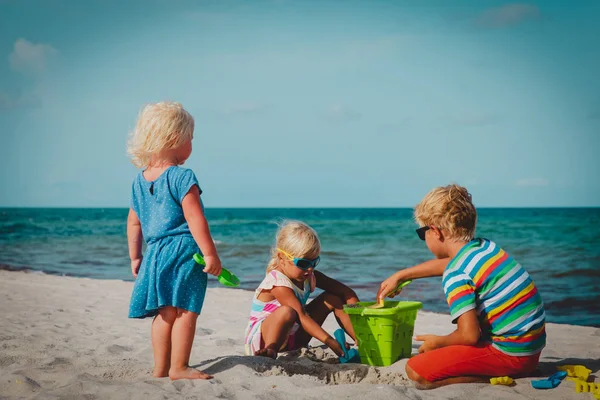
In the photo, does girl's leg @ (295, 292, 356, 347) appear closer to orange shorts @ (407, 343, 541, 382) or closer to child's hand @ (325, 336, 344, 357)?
child's hand @ (325, 336, 344, 357)

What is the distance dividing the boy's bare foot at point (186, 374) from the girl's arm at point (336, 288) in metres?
1.29

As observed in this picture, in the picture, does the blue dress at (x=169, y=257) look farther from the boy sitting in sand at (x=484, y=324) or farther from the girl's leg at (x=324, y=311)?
the boy sitting in sand at (x=484, y=324)

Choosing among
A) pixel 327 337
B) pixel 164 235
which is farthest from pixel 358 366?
pixel 164 235

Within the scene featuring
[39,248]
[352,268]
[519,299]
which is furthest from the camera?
[39,248]

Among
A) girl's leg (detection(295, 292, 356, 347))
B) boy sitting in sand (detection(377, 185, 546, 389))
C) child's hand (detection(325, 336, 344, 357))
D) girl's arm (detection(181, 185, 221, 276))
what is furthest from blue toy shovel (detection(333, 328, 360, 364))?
girl's arm (detection(181, 185, 221, 276))


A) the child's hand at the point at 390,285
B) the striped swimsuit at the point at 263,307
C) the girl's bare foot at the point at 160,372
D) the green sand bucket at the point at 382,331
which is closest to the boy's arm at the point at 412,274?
the child's hand at the point at 390,285

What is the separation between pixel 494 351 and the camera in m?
3.33

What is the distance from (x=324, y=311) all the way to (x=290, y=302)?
1.40ft

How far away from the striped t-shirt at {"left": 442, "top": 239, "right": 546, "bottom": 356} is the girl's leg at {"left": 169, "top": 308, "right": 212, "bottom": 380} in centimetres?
144

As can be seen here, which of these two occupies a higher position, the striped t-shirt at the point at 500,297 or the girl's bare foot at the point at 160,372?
the striped t-shirt at the point at 500,297

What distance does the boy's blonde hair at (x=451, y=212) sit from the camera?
11.4 feet

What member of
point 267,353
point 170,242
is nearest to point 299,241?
point 267,353

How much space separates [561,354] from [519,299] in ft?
4.68

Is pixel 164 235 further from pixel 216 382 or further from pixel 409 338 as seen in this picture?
pixel 409 338
